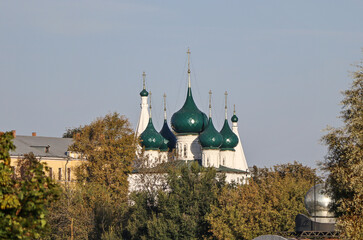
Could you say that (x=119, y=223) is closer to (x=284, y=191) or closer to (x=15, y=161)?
(x=284, y=191)

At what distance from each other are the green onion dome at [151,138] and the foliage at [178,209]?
22.3 meters

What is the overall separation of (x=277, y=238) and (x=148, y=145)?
46.5 metres

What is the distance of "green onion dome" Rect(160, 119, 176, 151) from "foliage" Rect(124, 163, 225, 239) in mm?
26061

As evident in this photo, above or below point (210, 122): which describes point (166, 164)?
below

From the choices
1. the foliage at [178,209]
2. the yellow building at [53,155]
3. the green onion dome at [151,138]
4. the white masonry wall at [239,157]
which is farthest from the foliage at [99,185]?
the white masonry wall at [239,157]

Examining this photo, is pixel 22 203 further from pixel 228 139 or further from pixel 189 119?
pixel 228 139

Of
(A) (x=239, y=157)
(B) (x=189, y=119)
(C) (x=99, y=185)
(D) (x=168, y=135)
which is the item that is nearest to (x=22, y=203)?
(C) (x=99, y=185)

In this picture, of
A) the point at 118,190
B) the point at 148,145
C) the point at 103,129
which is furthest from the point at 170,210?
the point at 148,145

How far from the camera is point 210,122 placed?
73.1 meters

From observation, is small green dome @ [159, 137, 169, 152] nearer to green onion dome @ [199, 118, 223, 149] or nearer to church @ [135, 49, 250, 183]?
church @ [135, 49, 250, 183]

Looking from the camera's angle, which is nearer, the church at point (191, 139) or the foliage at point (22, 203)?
the foliage at point (22, 203)

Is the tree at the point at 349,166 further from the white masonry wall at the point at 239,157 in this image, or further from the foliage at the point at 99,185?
the white masonry wall at the point at 239,157

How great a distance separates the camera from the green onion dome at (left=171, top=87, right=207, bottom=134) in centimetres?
7406

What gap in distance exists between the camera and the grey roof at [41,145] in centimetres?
6656
